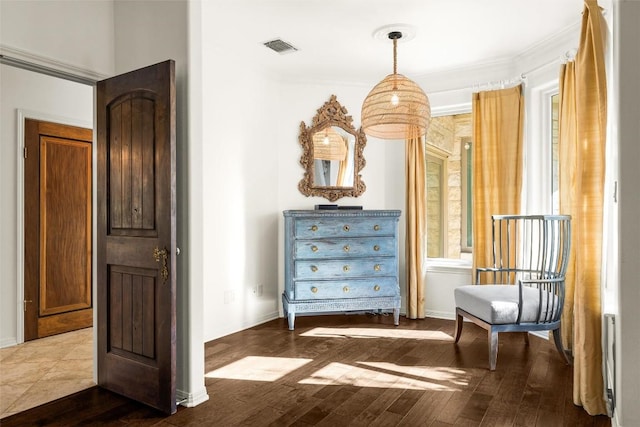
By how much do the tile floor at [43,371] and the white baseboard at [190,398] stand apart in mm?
736

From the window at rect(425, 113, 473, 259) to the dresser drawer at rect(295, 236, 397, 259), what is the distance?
755mm

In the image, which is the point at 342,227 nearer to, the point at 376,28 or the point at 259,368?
the point at 259,368

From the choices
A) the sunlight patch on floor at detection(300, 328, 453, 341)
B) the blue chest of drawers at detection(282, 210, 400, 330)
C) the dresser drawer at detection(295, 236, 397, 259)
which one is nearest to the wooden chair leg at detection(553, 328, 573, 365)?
the sunlight patch on floor at detection(300, 328, 453, 341)

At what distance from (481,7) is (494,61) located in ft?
3.95

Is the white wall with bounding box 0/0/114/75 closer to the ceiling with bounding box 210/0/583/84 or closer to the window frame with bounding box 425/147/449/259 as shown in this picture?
the ceiling with bounding box 210/0/583/84

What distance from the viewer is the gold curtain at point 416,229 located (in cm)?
469

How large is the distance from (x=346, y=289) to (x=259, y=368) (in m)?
1.38

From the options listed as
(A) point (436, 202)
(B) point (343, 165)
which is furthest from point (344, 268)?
(A) point (436, 202)

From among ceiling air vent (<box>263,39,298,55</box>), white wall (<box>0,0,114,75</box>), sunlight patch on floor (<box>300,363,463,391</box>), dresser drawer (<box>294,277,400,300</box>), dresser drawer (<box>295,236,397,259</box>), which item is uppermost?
ceiling air vent (<box>263,39,298,55</box>)

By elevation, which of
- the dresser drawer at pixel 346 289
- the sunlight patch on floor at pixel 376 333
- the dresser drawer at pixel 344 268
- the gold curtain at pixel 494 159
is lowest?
the sunlight patch on floor at pixel 376 333

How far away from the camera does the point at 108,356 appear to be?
2791 mm

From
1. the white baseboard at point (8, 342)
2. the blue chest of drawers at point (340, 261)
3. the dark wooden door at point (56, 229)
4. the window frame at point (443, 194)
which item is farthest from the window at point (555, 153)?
the white baseboard at point (8, 342)

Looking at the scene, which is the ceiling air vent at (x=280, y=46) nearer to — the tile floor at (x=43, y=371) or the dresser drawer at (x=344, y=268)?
the dresser drawer at (x=344, y=268)

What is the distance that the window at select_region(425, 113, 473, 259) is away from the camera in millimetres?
4748
